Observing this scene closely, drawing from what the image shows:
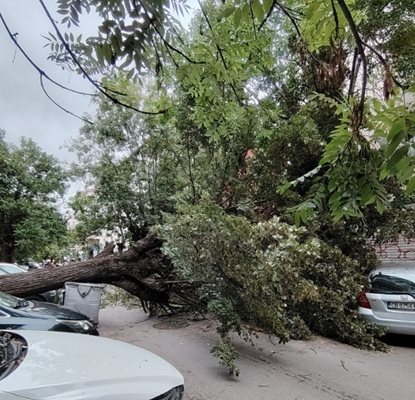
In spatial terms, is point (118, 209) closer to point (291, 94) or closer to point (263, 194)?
point (263, 194)

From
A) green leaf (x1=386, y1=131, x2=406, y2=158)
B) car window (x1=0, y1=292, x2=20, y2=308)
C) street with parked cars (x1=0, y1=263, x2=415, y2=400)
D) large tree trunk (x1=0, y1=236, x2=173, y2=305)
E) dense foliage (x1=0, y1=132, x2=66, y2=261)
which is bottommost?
street with parked cars (x1=0, y1=263, x2=415, y2=400)

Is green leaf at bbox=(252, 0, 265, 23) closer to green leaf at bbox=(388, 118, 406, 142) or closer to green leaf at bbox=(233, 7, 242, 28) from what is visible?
green leaf at bbox=(233, 7, 242, 28)

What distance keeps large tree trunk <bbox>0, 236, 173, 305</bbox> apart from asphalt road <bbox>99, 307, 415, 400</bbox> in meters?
1.10

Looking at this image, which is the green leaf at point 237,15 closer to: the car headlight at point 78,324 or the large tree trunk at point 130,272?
the car headlight at point 78,324

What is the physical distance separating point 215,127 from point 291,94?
5.95m

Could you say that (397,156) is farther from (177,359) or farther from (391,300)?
(391,300)

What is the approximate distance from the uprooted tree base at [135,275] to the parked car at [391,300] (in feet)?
12.0

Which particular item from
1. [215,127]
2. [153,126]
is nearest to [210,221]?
[215,127]

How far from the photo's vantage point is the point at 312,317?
7.00 meters

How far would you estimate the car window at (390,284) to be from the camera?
6301 millimetres

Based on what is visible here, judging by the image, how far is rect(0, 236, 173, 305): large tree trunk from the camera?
833 centimetres

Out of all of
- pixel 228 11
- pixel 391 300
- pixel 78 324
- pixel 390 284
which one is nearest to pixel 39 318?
pixel 78 324

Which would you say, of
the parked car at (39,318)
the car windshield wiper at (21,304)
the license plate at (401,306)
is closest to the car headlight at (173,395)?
the parked car at (39,318)

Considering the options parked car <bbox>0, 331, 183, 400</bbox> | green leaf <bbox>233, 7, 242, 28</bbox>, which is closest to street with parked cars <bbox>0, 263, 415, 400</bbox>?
parked car <bbox>0, 331, 183, 400</bbox>
